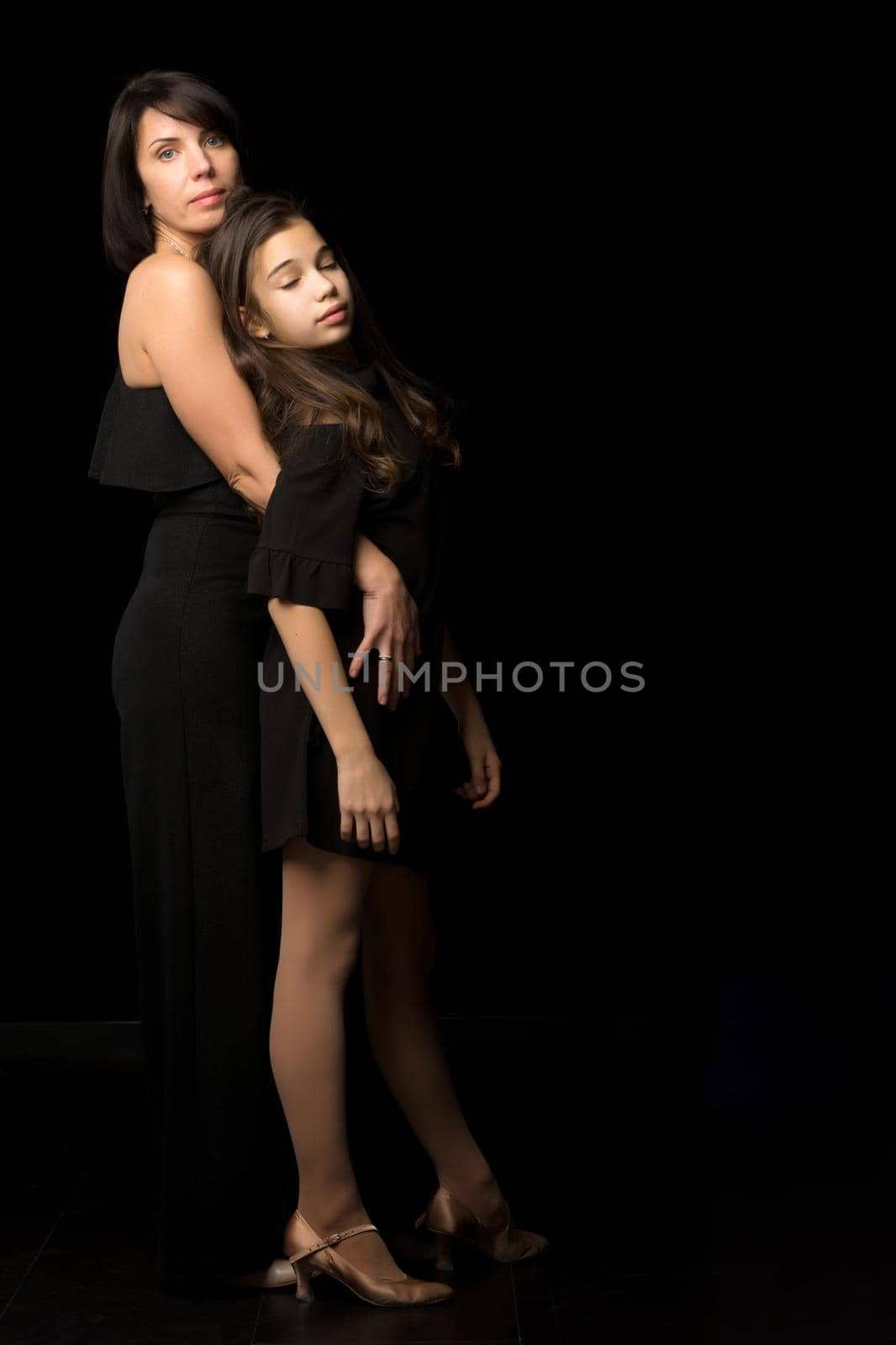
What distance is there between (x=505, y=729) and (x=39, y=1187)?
59.3 inches

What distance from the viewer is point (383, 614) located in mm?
2523

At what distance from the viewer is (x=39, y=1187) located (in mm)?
3152

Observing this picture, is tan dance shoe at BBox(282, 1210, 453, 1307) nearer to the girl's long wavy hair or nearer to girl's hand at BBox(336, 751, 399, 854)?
girl's hand at BBox(336, 751, 399, 854)

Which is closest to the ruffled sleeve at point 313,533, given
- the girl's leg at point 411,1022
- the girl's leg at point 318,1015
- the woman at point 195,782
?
the woman at point 195,782

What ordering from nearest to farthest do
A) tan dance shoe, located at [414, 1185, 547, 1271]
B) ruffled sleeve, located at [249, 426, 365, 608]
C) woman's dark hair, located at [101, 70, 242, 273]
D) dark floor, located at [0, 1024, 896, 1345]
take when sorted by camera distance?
1. ruffled sleeve, located at [249, 426, 365, 608]
2. dark floor, located at [0, 1024, 896, 1345]
3. woman's dark hair, located at [101, 70, 242, 273]
4. tan dance shoe, located at [414, 1185, 547, 1271]

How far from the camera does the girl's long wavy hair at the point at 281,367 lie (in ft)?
8.23

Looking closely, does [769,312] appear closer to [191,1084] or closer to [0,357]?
[0,357]

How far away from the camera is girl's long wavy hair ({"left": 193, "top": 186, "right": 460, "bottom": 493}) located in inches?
98.7

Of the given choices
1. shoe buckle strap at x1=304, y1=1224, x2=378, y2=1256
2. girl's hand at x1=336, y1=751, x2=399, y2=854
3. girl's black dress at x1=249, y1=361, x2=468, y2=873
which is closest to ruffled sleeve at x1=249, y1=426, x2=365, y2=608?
girl's black dress at x1=249, y1=361, x2=468, y2=873

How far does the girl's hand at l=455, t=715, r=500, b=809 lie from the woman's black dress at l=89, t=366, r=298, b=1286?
369 mm

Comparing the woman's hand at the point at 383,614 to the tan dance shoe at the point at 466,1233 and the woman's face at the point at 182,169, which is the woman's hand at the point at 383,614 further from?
the tan dance shoe at the point at 466,1233

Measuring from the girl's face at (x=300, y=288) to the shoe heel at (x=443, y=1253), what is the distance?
1437 millimetres

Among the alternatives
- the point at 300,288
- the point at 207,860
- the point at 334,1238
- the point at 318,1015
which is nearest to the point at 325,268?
the point at 300,288

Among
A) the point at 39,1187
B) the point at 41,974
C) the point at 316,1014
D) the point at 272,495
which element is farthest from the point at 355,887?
the point at 41,974
